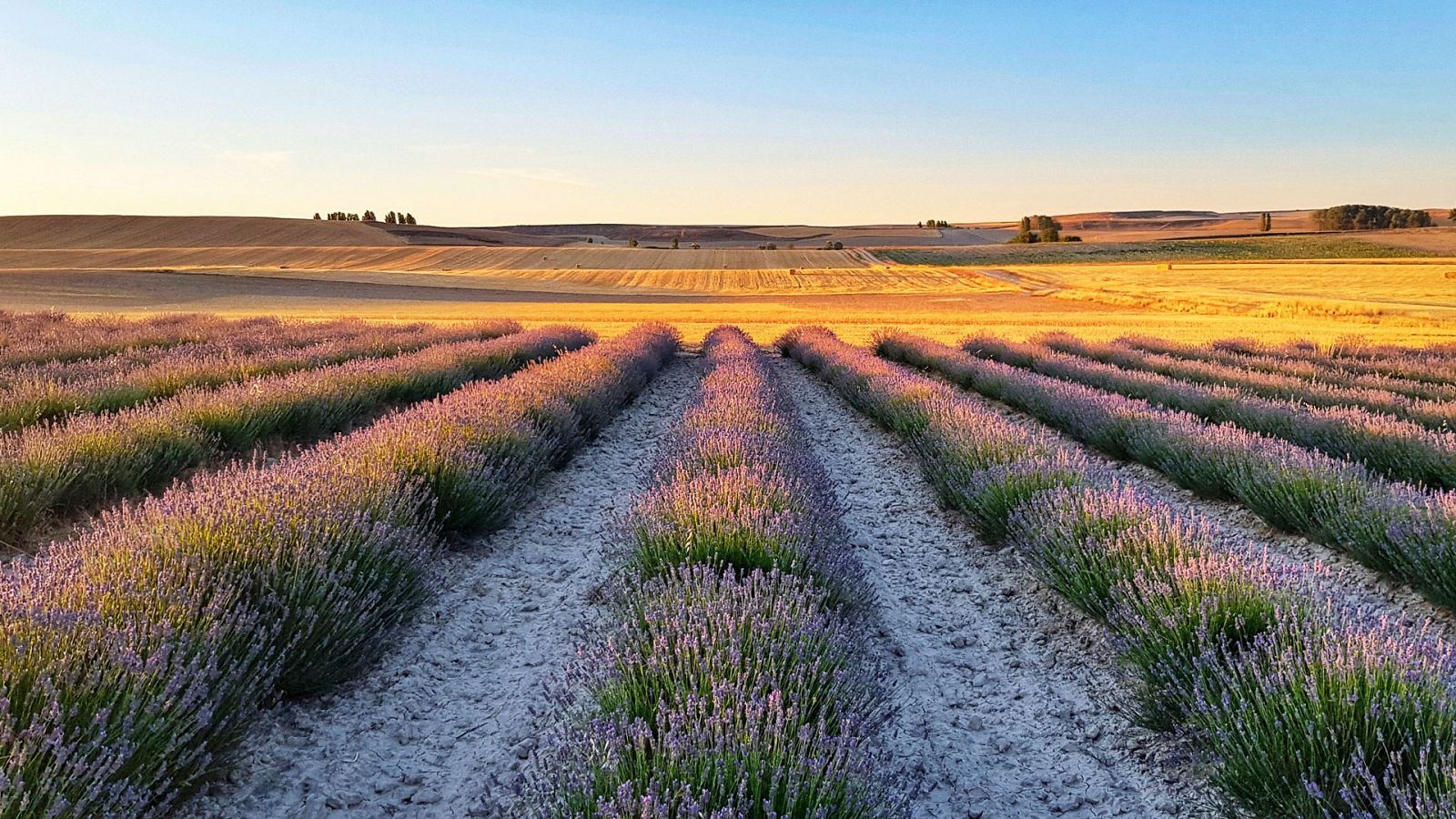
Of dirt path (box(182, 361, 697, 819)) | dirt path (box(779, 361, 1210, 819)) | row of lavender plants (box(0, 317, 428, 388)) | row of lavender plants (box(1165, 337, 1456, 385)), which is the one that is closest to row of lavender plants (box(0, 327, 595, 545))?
dirt path (box(182, 361, 697, 819))

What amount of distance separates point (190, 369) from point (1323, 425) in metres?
11.3

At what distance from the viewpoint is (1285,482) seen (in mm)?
5375

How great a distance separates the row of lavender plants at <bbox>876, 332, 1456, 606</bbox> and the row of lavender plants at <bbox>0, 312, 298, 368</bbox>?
1188 centimetres

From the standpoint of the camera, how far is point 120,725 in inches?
81.8

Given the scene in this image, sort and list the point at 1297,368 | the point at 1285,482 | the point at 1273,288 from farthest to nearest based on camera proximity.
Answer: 1. the point at 1273,288
2. the point at 1297,368
3. the point at 1285,482

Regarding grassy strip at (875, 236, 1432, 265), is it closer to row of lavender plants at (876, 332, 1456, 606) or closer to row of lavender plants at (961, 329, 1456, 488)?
row of lavender plants at (961, 329, 1456, 488)

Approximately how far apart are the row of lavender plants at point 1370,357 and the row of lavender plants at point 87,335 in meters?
17.5

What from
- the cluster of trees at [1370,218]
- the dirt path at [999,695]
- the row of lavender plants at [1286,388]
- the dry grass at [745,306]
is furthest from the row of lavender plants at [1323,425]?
the cluster of trees at [1370,218]

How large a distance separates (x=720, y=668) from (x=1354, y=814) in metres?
1.56

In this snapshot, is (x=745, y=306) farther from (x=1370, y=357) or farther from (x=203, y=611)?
(x=203, y=611)

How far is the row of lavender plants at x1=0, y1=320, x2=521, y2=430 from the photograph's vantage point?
6.86 meters

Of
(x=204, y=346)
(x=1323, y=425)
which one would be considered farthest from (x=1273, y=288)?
(x=204, y=346)

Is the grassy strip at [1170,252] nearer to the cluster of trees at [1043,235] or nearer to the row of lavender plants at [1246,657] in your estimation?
the cluster of trees at [1043,235]

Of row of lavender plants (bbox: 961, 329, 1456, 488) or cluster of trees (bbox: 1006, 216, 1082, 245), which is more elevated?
cluster of trees (bbox: 1006, 216, 1082, 245)
